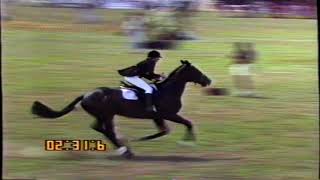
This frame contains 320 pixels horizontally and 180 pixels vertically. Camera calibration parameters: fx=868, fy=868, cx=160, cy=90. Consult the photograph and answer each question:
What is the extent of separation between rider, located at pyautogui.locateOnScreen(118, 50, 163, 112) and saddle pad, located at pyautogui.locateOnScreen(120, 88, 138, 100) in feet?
0.20

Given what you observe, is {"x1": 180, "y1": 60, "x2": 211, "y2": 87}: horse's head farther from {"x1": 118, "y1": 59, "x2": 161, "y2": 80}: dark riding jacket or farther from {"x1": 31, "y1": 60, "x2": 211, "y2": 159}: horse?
{"x1": 118, "y1": 59, "x2": 161, "y2": 80}: dark riding jacket

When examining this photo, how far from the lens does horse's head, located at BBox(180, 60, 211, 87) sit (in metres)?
5.47

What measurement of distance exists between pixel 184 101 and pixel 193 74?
0.18 meters

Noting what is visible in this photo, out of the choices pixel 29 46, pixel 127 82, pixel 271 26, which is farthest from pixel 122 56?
pixel 271 26

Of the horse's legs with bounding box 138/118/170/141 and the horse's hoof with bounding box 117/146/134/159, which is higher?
the horse's legs with bounding box 138/118/170/141

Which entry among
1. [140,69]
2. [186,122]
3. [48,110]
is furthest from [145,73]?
[48,110]

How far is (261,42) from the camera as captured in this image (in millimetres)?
5461

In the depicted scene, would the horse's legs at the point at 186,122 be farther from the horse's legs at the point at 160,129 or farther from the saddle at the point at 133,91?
the saddle at the point at 133,91

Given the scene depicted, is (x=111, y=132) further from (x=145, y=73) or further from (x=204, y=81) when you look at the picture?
(x=204, y=81)

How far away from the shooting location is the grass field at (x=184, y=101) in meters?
5.43

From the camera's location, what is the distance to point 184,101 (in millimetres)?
5520

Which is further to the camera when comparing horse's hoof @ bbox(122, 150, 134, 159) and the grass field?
horse's hoof @ bbox(122, 150, 134, 159)
